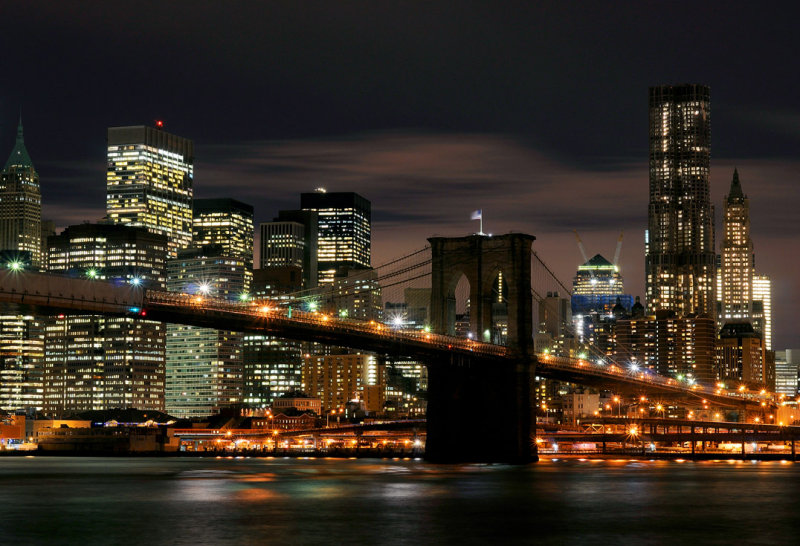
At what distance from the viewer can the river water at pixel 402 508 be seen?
4681 cm

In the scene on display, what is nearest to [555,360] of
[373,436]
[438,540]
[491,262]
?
[491,262]

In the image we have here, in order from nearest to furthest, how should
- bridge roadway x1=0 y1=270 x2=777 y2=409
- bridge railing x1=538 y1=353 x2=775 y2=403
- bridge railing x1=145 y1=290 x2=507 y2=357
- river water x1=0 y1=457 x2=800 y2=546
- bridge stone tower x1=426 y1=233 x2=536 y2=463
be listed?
1. river water x1=0 y1=457 x2=800 y2=546
2. bridge roadway x1=0 y1=270 x2=777 y2=409
3. bridge railing x1=145 y1=290 x2=507 y2=357
4. bridge stone tower x1=426 y1=233 x2=536 y2=463
5. bridge railing x1=538 y1=353 x2=775 y2=403

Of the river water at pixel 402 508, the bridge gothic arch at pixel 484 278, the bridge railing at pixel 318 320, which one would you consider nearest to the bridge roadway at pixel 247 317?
the bridge railing at pixel 318 320

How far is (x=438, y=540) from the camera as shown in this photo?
45625 mm

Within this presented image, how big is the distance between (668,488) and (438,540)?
30.5 m

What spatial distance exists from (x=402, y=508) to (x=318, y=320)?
103ft

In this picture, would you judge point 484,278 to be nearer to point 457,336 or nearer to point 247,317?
point 457,336

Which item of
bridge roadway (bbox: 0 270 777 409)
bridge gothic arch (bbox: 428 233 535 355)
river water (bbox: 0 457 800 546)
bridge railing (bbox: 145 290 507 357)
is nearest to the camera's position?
river water (bbox: 0 457 800 546)

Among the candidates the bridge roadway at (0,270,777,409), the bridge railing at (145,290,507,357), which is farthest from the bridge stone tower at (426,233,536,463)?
the bridge railing at (145,290,507,357)

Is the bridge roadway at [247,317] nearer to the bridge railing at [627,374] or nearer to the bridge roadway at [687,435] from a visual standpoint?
the bridge railing at [627,374]

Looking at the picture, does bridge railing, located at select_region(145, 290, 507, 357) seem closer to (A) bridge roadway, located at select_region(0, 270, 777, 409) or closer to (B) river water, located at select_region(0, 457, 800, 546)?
(A) bridge roadway, located at select_region(0, 270, 777, 409)


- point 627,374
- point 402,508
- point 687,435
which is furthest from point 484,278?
point 687,435

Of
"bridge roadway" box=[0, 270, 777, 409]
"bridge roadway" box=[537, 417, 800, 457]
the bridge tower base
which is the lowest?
"bridge roadway" box=[537, 417, 800, 457]

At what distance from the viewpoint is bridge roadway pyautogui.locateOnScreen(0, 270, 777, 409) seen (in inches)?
2798
